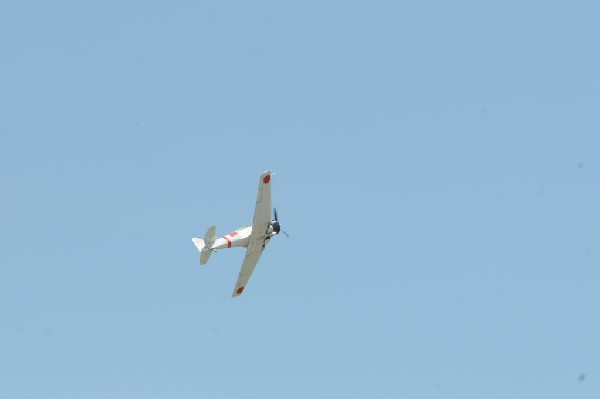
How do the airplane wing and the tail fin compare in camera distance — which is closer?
the airplane wing

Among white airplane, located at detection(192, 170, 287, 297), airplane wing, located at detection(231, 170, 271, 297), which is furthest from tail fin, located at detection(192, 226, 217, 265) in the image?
airplane wing, located at detection(231, 170, 271, 297)

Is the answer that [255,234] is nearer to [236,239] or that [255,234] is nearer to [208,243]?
[236,239]

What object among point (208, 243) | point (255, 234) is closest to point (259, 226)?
point (255, 234)

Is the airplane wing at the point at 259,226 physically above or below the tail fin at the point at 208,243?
above

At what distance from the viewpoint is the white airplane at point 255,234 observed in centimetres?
18438

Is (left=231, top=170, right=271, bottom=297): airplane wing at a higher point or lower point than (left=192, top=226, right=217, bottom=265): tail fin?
higher

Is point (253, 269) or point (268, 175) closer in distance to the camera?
point (268, 175)

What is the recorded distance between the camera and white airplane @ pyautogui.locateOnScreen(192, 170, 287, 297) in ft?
605

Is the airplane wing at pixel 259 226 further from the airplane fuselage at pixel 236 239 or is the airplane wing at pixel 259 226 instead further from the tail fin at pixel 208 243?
the tail fin at pixel 208 243

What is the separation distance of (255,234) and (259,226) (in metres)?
1.91

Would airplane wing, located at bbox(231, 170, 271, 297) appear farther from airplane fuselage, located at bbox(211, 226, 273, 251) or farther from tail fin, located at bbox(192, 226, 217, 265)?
tail fin, located at bbox(192, 226, 217, 265)

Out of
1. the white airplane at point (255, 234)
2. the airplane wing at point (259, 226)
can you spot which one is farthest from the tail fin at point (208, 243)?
the airplane wing at point (259, 226)

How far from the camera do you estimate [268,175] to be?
183 m

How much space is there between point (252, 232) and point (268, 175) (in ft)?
35.7
